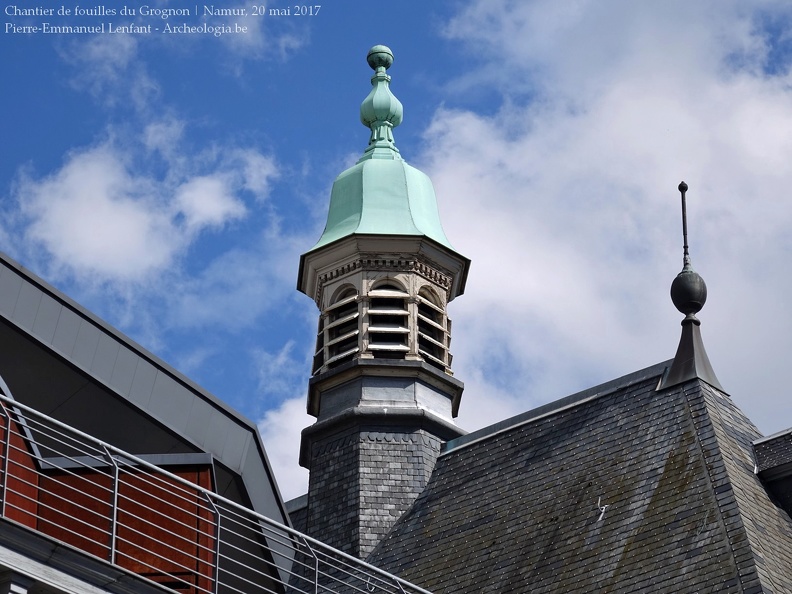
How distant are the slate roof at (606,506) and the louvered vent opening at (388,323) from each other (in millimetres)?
2903

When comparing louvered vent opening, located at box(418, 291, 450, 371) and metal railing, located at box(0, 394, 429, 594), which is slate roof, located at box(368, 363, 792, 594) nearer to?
louvered vent opening, located at box(418, 291, 450, 371)

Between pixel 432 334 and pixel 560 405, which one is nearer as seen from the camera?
pixel 560 405

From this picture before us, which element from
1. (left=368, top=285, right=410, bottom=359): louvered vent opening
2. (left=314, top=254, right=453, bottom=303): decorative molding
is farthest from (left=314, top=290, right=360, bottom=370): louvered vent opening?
(left=314, top=254, right=453, bottom=303): decorative molding

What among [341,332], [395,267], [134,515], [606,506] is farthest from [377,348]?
[134,515]

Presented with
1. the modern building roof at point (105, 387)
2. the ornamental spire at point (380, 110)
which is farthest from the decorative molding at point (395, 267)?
the modern building roof at point (105, 387)

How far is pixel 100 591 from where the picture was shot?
452 inches

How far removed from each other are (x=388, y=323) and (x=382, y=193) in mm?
2944

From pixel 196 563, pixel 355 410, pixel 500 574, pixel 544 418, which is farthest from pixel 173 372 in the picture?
pixel 355 410

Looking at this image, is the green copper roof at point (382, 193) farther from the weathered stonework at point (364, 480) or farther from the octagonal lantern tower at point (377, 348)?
the weathered stonework at point (364, 480)

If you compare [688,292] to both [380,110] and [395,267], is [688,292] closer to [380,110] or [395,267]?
[395,267]

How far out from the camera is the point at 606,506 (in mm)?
29641

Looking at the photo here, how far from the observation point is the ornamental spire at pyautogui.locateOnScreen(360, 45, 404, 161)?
4194 centimetres

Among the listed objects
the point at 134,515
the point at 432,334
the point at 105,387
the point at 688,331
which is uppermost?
the point at 432,334

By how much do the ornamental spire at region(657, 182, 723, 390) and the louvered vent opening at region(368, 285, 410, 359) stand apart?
7081 mm
